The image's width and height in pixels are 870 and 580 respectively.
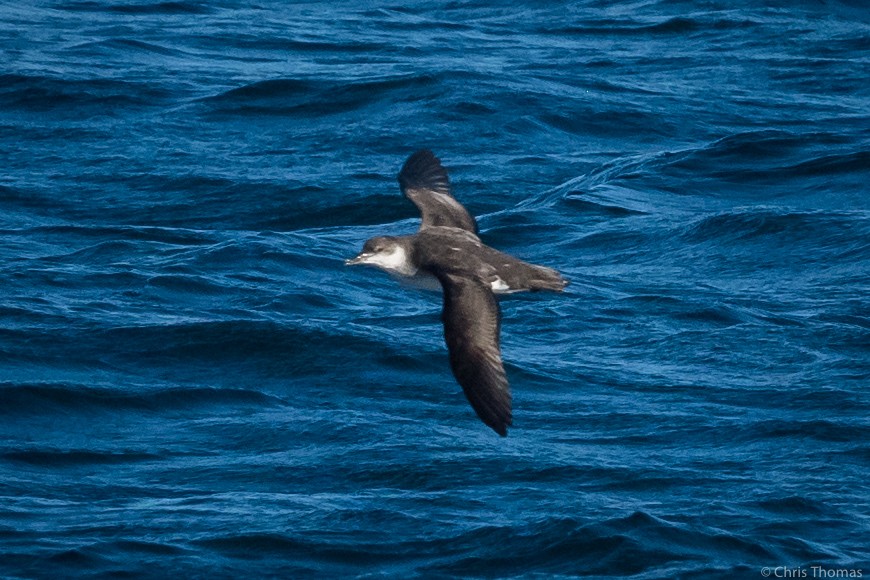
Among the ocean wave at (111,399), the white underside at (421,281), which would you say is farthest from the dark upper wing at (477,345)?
the ocean wave at (111,399)

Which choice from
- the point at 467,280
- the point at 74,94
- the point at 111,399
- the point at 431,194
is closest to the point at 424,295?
the point at 431,194

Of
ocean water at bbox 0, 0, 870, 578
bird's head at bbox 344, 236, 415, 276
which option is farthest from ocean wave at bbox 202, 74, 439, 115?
bird's head at bbox 344, 236, 415, 276

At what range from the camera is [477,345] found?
8.84 meters

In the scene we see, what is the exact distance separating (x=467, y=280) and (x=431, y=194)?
2309 mm

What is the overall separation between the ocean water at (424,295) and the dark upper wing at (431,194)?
1.35 m

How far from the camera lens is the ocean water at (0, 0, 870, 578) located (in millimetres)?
9836

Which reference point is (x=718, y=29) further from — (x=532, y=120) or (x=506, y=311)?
(x=506, y=311)

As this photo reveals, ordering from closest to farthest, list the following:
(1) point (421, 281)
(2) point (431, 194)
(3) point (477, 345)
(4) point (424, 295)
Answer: (3) point (477, 345) → (1) point (421, 281) → (2) point (431, 194) → (4) point (424, 295)

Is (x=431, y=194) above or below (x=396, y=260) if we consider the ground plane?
above

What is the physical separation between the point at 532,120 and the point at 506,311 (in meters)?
4.84

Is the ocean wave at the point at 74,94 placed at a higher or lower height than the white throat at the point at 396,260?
higher

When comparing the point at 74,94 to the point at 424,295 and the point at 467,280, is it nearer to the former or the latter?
the point at 424,295

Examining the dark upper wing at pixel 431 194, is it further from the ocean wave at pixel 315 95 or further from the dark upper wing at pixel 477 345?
the ocean wave at pixel 315 95

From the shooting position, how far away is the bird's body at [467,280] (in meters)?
8.66
